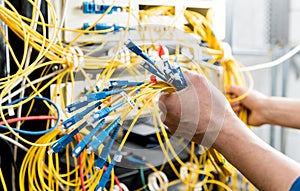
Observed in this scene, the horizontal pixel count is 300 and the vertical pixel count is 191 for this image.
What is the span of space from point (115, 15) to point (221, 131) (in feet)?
1.30

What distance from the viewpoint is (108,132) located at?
2.07 feet

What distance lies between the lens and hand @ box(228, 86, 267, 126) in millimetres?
1196

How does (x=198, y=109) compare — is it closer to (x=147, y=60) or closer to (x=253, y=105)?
(x=147, y=60)

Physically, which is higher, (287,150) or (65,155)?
(65,155)

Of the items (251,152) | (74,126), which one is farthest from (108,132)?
(251,152)

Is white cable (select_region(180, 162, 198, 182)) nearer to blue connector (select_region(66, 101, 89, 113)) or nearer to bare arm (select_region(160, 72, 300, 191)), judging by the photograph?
bare arm (select_region(160, 72, 300, 191))

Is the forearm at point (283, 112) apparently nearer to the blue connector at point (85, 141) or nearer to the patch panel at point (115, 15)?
the patch panel at point (115, 15)

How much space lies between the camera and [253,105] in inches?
48.1

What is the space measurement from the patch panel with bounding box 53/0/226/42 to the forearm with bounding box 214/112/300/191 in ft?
1.17

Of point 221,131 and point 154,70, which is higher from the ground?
point 154,70

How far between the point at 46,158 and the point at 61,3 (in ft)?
1.20

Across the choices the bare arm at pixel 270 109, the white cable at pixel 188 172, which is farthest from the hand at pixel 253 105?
the white cable at pixel 188 172

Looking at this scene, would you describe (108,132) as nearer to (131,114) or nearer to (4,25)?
(131,114)

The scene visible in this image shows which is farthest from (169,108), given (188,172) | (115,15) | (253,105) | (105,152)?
(253,105)
